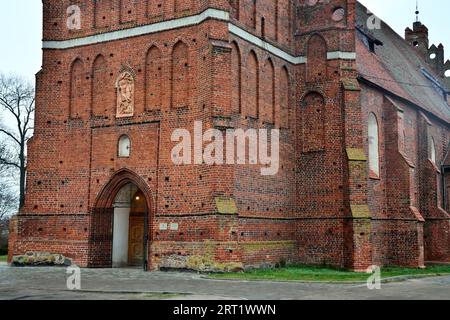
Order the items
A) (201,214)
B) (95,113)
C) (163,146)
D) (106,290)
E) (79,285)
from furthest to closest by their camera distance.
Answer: (95,113) < (163,146) < (201,214) < (79,285) < (106,290)

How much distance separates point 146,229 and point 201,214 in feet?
9.49

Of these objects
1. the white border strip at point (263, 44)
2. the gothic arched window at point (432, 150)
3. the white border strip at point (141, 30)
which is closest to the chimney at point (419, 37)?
the gothic arched window at point (432, 150)

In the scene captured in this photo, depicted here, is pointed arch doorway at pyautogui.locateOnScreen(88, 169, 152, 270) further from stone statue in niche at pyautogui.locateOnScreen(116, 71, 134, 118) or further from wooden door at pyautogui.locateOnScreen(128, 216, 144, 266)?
stone statue in niche at pyautogui.locateOnScreen(116, 71, 134, 118)

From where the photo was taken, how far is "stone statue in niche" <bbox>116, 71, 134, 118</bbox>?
74.2 ft

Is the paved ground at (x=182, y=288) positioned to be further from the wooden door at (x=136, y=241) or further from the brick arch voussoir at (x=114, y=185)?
the wooden door at (x=136, y=241)

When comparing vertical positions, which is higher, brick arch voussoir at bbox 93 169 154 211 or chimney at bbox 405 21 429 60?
chimney at bbox 405 21 429 60

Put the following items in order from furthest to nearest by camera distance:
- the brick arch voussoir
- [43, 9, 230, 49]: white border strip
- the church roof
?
the church roof < the brick arch voussoir < [43, 9, 230, 49]: white border strip

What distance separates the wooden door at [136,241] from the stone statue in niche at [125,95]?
14.7 ft

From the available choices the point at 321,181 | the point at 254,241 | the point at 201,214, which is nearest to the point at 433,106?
the point at 321,181

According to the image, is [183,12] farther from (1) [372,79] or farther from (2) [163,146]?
(1) [372,79]

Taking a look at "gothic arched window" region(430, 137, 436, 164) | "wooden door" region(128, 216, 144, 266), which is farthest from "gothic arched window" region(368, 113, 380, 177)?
"wooden door" region(128, 216, 144, 266)

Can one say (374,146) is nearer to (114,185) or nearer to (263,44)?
(263,44)

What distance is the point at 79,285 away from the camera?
15953 mm

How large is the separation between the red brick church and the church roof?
1.17 metres
